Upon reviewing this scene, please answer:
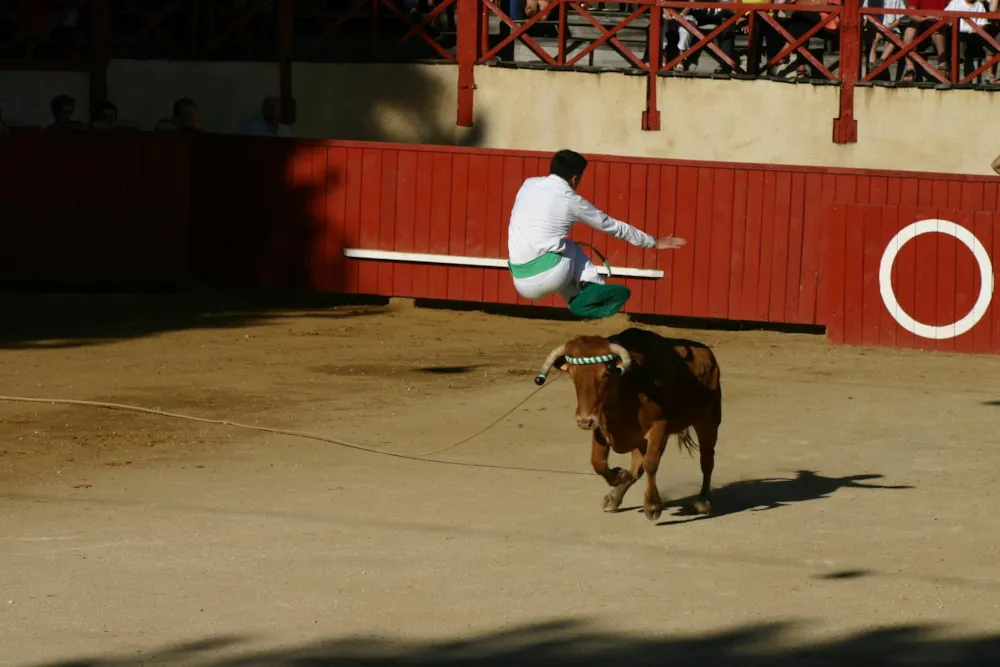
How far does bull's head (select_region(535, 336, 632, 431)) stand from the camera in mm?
9242

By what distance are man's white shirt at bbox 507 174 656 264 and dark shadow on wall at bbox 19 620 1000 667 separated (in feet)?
10.3

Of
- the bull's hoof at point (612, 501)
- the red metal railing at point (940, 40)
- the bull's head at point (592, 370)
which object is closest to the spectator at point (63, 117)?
the red metal railing at point (940, 40)

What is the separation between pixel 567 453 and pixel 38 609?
4.76m

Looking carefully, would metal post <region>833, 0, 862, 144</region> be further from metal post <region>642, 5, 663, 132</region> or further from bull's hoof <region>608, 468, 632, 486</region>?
bull's hoof <region>608, 468, 632, 486</region>

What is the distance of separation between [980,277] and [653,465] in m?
8.17

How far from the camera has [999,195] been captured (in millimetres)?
17125

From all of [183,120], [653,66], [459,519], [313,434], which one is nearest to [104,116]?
[183,120]

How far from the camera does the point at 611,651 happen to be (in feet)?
24.2

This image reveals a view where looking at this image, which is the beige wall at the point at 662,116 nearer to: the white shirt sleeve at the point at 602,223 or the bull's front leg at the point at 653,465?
the white shirt sleeve at the point at 602,223

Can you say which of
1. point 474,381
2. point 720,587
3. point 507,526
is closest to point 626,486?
point 507,526

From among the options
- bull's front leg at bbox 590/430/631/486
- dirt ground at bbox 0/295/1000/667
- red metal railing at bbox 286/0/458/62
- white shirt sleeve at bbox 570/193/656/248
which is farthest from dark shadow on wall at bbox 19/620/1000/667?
red metal railing at bbox 286/0/458/62

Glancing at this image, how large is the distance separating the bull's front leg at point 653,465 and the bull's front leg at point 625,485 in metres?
0.28

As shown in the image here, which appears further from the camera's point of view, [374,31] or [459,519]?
[374,31]

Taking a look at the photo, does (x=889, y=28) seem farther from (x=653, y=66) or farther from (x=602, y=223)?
(x=602, y=223)
